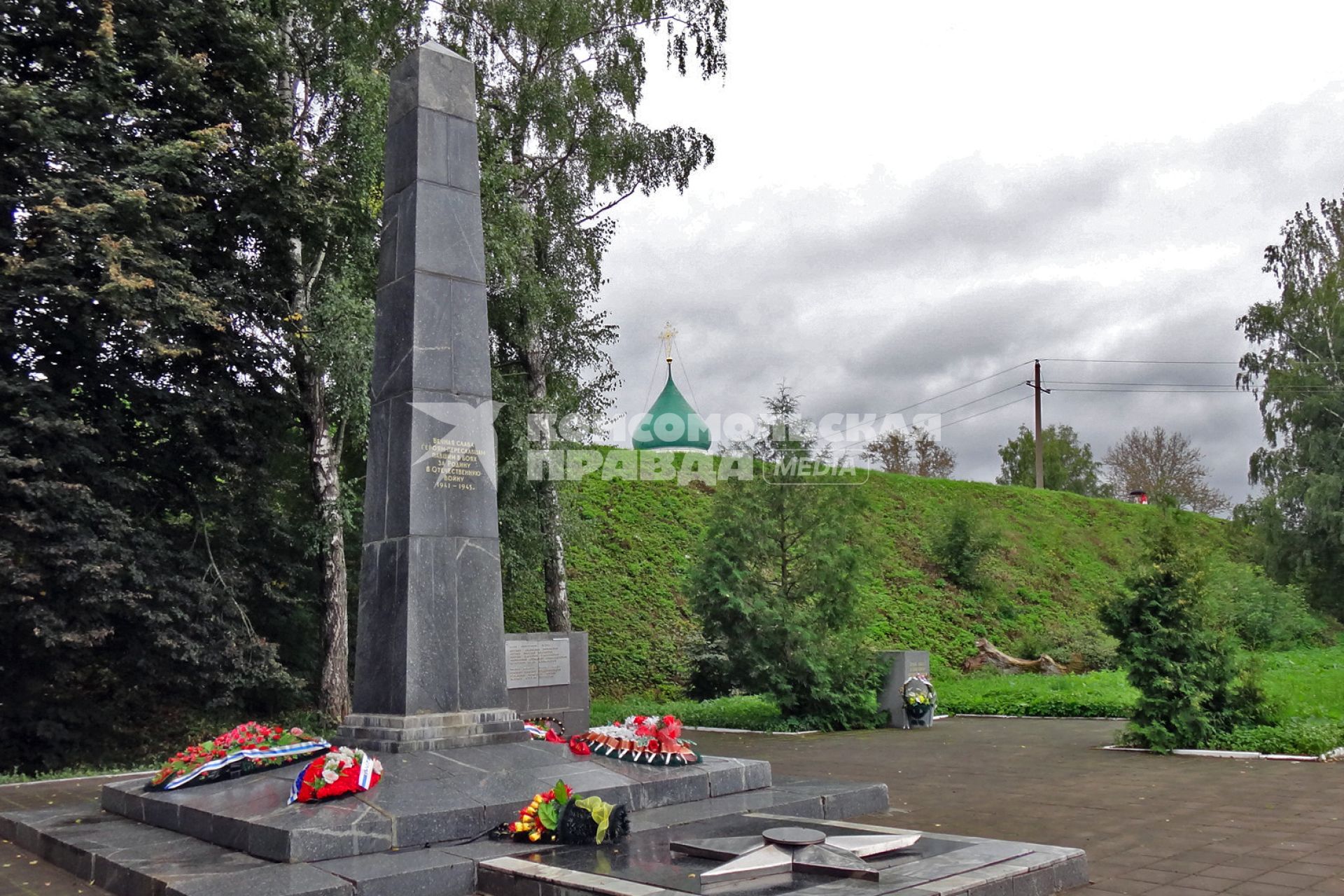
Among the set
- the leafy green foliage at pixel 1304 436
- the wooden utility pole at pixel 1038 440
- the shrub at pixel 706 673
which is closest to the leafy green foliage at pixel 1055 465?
the wooden utility pole at pixel 1038 440

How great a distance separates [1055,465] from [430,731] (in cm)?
4961

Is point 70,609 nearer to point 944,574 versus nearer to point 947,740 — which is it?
point 947,740

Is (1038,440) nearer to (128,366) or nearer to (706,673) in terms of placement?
(706,673)

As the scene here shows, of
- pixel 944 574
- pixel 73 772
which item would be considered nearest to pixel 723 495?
pixel 73 772

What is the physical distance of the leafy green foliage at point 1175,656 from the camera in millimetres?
11078

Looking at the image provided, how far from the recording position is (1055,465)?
52094 mm

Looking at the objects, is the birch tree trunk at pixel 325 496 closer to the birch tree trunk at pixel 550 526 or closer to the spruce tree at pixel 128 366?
the spruce tree at pixel 128 366

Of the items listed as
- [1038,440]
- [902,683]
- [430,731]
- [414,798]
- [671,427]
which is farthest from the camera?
[1038,440]

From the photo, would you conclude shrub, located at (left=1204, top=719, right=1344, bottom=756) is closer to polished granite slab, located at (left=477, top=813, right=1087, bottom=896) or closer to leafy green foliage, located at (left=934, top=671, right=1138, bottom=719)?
leafy green foliage, located at (left=934, top=671, right=1138, bottom=719)

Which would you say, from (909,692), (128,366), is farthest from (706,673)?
(128,366)

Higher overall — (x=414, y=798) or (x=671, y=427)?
(x=671, y=427)

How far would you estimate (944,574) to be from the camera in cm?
2669

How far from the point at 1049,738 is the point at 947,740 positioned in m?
1.24

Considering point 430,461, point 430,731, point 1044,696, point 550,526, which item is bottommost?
point 1044,696
